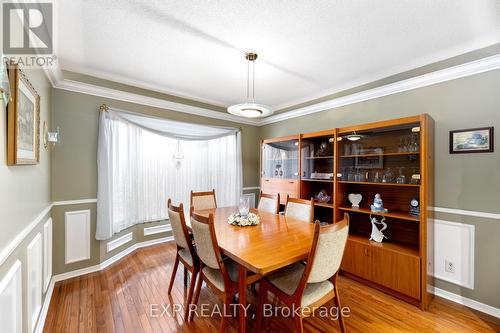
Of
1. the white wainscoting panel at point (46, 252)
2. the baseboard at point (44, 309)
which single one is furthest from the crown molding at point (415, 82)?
the baseboard at point (44, 309)

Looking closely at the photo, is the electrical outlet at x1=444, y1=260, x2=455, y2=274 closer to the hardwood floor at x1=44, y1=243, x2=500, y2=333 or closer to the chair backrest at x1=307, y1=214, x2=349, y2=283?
the hardwood floor at x1=44, y1=243, x2=500, y2=333

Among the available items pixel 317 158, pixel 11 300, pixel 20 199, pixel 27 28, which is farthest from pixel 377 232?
pixel 27 28

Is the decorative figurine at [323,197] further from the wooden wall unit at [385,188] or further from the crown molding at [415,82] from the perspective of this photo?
the crown molding at [415,82]

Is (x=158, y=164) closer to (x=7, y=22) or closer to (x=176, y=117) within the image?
(x=176, y=117)

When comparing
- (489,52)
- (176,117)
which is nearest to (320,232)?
(489,52)

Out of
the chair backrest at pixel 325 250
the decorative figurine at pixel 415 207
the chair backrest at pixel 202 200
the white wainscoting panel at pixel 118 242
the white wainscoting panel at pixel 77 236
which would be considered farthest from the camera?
the chair backrest at pixel 202 200

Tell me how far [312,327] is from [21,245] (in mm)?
2242

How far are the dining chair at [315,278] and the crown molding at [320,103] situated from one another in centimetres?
205

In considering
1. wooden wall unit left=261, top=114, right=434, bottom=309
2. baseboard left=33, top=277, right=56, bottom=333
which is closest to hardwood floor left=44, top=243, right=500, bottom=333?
baseboard left=33, top=277, right=56, bottom=333

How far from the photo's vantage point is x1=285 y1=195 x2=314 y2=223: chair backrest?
2518mm

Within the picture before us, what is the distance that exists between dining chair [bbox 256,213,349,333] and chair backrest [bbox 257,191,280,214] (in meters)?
1.29

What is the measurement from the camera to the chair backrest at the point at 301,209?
252 centimetres

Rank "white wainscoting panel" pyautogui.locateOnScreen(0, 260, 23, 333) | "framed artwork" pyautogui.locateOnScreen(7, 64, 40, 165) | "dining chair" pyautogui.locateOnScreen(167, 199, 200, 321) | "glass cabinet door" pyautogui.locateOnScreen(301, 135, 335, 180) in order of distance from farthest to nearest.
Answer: "glass cabinet door" pyautogui.locateOnScreen(301, 135, 335, 180), "dining chair" pyautogui.locateOnScreen(167, 199, 200, 321), "framed artwork" pyautogui.locateOnScreen(7, 64, 40, 165), "white wainscoting panel" pyautogui.locateOnScreen(0, 260, 23, 333)

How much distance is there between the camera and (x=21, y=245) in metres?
1.35
